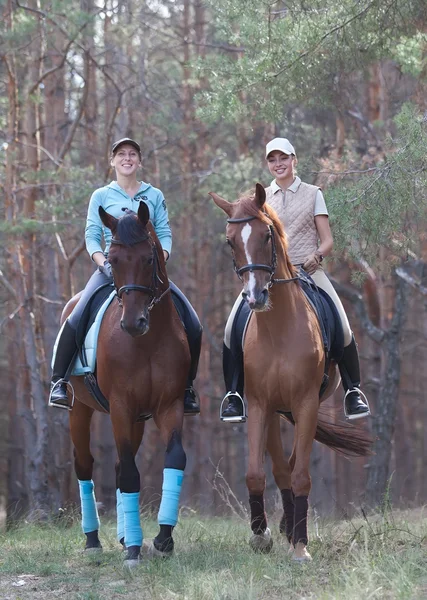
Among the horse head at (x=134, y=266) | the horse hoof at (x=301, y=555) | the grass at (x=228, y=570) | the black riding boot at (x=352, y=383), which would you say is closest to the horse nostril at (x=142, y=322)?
the horse head at (x=134, y=266)

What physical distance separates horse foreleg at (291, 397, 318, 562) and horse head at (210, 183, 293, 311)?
107 cm

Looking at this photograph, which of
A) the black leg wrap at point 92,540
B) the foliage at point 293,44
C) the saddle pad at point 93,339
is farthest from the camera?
the foliage at point 293,44

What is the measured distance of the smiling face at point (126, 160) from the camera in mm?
7816

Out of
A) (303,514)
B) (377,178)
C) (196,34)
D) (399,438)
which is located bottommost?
(399,438)

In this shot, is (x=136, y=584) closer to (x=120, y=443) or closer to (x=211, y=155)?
(x=120, y=443)

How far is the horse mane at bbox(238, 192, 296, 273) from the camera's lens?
6.96 m

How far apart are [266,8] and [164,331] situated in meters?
4.36

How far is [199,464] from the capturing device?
22.7m

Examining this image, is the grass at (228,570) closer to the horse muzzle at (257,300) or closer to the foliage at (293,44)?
the horse muzzle at (257,300)

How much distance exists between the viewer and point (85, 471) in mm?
8758

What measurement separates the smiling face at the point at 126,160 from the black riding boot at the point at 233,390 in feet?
5.78

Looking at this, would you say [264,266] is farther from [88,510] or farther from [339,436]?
[88,510]

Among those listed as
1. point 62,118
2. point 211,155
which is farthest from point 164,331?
point 211,155

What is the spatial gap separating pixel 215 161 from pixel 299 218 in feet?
40.7
